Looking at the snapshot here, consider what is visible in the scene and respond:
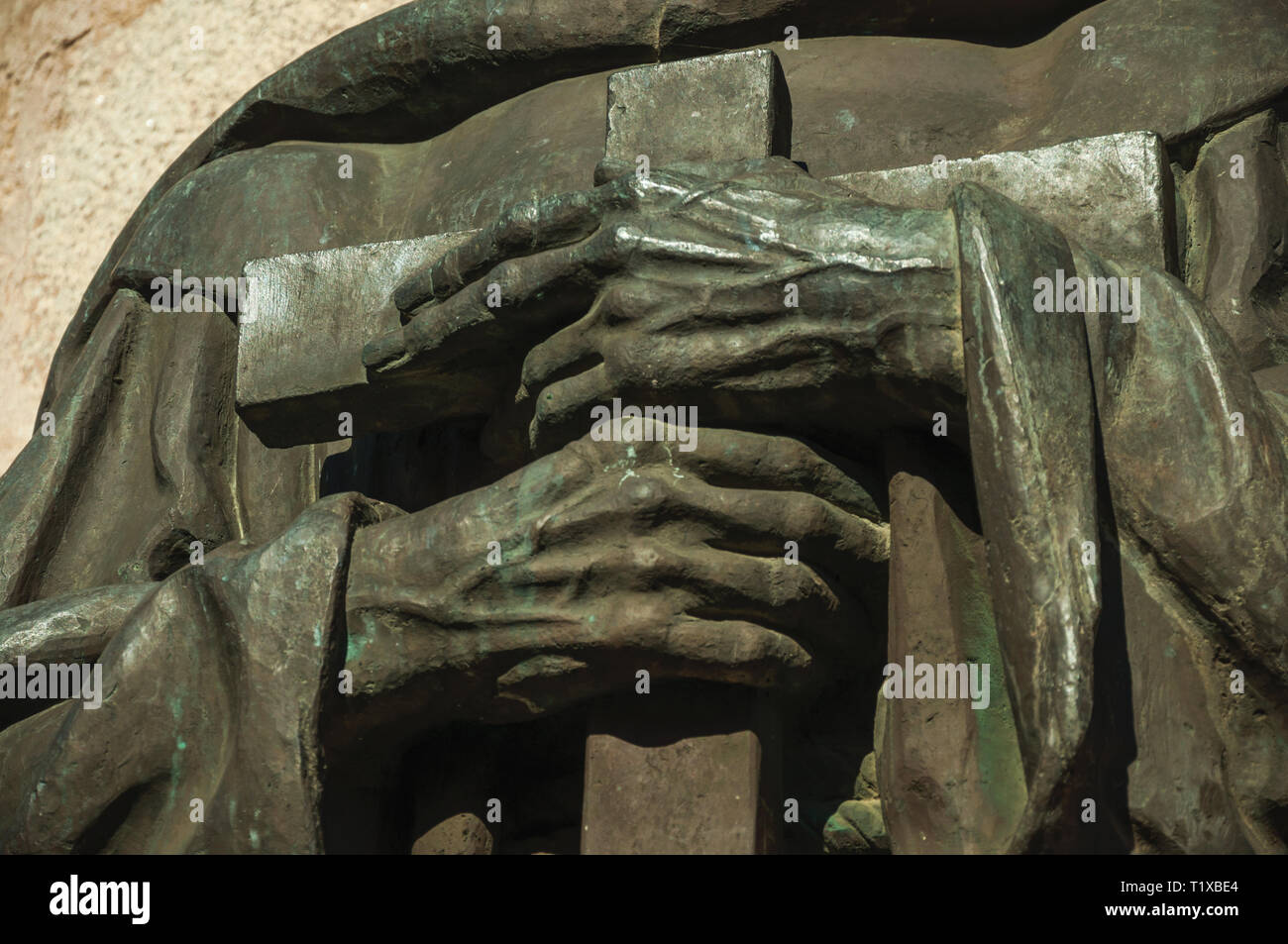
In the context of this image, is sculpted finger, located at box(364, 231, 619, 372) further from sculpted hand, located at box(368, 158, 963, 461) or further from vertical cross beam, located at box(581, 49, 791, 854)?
vertical cross beam, located at box(581, 49, 791, 854)

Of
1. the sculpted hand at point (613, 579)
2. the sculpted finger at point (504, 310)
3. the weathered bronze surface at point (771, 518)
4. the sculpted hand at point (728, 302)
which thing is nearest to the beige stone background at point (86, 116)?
the weathered bronze surface at point (771, 518)

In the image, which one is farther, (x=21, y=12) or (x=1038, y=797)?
(x=21, y=12)

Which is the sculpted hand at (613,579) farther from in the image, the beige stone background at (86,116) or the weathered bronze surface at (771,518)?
the beige stone background at (86,116)

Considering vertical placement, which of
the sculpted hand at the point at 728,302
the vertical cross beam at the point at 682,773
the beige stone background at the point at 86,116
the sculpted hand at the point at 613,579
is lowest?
the vertical cross beam at the point at 682,773

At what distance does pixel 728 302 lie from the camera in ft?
5.91

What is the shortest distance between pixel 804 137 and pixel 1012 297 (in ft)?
2.29

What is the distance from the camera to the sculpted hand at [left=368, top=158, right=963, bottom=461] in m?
1.76

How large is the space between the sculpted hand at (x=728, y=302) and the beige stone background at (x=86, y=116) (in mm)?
1883

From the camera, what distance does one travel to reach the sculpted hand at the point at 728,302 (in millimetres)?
1762

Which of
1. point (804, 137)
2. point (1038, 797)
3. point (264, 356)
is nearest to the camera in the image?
point (1038, 797)

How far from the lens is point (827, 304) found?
5.82ft

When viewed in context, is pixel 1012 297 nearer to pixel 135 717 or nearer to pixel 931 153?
pixel 931 153

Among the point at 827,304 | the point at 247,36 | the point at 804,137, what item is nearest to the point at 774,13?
the point at 804,137

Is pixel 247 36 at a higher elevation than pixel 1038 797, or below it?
higher
